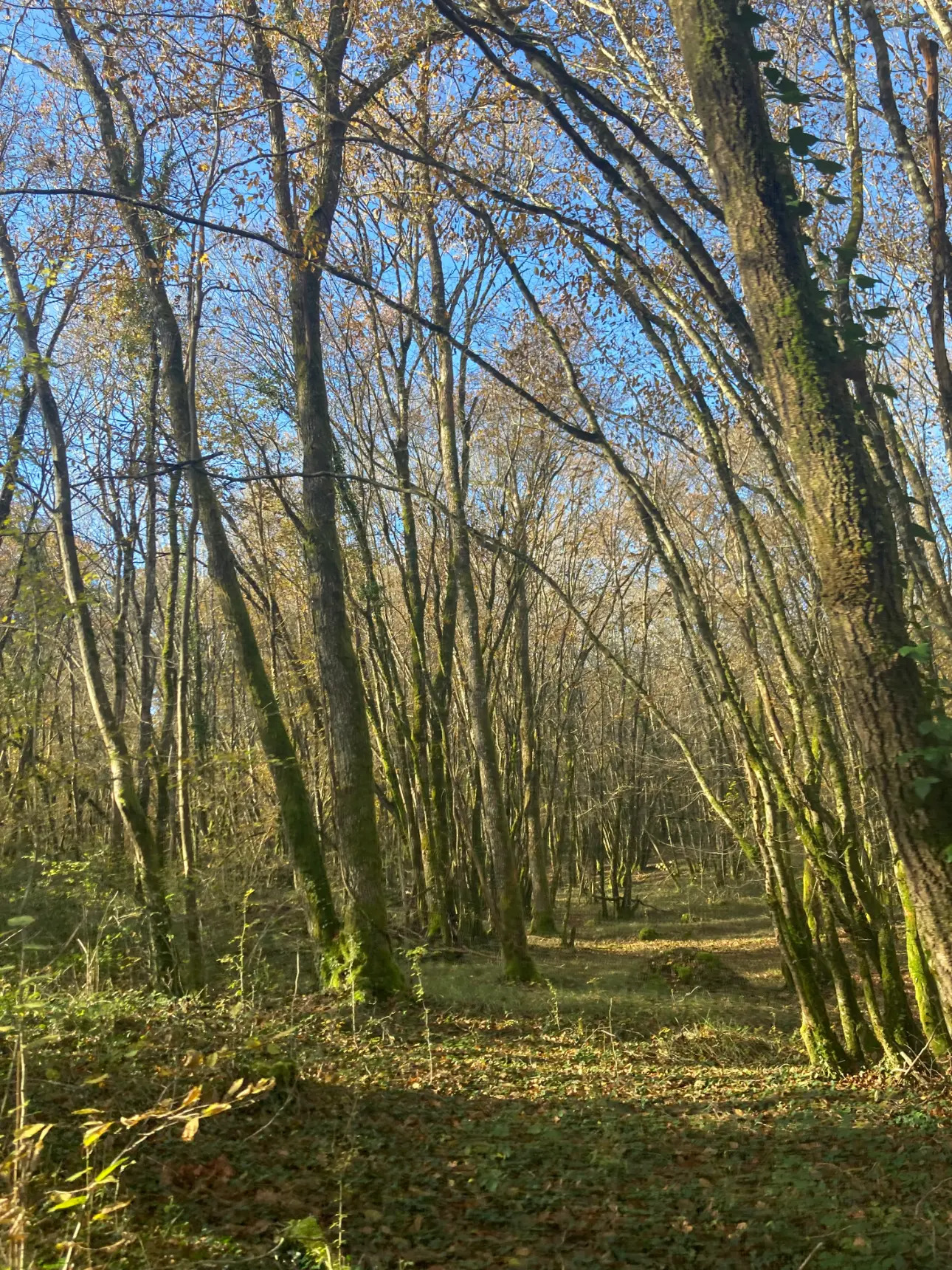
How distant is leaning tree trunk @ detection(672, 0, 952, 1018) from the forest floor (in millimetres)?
1812

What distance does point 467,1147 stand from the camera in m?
4.64

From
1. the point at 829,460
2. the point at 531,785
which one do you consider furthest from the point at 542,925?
the point at 829,460

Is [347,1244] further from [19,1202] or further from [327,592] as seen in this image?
[327,592]

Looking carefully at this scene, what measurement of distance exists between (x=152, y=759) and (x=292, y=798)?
143 centimetres

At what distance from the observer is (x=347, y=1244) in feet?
11.1

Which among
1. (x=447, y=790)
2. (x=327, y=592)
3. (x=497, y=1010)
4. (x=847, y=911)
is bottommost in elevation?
(x=497, y=1010)

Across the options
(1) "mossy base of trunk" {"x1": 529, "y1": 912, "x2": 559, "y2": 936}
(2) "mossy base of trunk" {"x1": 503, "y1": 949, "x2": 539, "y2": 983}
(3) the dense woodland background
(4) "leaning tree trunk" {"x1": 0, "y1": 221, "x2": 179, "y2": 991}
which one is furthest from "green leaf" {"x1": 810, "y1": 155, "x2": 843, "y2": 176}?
(1) "mossy base of trunk" {"x1": 529, "y1": 912, "x2": 559, "y2": 936}

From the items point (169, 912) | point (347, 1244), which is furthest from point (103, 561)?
point (347, 1244)

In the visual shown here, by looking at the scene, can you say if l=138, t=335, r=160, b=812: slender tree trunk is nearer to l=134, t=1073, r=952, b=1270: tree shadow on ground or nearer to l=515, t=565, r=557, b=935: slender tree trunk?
l=134, t=1073, r=952, b=1270: tree shadow on ground

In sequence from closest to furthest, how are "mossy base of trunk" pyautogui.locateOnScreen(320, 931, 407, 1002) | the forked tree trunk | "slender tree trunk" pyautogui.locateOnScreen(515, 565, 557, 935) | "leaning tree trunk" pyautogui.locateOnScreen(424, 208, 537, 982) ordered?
"mossy base of trunk" pyautogui.locateOnScreen(320, 931, 407, 1002), the forked tree trunk, "leaning tree trunk" pyautogui.locateOnScreen(424, 208, 537, 982), "slender tree trunk" pyautogui.locateOnScreen(515, 565, 557, 935)

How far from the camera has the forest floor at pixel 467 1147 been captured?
3295 millimetres

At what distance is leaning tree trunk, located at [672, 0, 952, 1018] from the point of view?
259cm

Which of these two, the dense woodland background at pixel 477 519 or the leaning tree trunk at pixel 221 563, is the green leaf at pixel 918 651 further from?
the leaning tree trunk at pixel 221 563

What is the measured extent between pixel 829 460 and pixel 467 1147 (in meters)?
4.08
